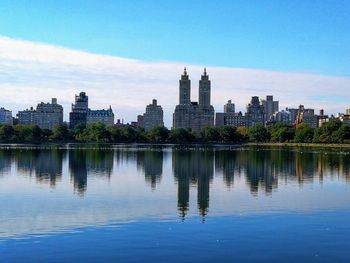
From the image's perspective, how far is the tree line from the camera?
14488cm

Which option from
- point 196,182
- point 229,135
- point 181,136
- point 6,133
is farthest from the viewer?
point 229,135

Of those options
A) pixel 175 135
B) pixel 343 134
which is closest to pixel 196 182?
pixel 343 134

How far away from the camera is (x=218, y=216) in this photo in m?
24.2

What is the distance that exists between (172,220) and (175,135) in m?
140

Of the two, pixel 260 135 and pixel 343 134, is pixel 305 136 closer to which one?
pixel 343 134

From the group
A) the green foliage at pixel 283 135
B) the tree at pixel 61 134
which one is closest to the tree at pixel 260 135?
the green foliage at pixel 283 135

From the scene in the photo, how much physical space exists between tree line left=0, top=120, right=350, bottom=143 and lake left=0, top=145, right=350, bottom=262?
4169 inches

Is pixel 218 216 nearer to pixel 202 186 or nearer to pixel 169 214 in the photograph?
pixel 169 214

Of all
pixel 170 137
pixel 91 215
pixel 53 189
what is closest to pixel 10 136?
pixel 170 137

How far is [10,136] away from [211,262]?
143m

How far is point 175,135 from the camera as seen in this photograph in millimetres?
163250

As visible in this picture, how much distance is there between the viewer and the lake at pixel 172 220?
57.4ft

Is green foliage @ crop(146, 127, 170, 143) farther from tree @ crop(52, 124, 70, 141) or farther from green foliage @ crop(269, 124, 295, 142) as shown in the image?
green foliage @ crop(269, 124, 295, 142)

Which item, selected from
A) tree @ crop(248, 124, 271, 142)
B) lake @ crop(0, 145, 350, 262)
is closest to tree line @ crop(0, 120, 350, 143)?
tree @ crop(248, 124, 271, 142)
